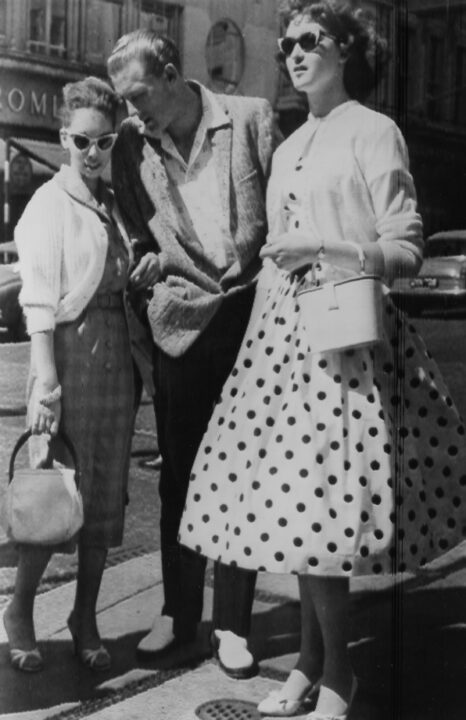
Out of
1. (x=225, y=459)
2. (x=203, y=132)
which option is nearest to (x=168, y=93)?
(x=203, y=132)

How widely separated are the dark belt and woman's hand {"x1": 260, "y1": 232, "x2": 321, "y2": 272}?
0.51 m

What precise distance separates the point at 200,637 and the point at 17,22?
2143mm

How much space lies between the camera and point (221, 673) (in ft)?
13.3

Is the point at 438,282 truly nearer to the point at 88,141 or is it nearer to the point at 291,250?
the point at 291,250

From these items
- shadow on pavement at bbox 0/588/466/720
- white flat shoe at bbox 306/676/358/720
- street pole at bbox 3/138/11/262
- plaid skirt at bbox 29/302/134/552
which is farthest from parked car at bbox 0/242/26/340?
white flat shoe at bbox 306/676/358/720

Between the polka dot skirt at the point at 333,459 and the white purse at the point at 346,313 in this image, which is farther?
the polka dot skirt at the point at 333,459

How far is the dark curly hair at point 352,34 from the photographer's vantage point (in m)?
3.71

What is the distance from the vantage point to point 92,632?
3992 mm

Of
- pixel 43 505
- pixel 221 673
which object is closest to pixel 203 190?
pixel 43 505

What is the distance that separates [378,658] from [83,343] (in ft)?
4.89

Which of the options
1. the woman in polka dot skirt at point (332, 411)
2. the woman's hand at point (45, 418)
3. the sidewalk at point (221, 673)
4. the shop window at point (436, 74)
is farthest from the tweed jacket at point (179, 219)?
the sidewalk at point (221, 673)

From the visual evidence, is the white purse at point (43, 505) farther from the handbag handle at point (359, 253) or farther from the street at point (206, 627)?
the handbag handle at point (359, 253)

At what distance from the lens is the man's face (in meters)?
3.81

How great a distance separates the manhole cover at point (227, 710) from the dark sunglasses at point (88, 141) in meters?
1.83
